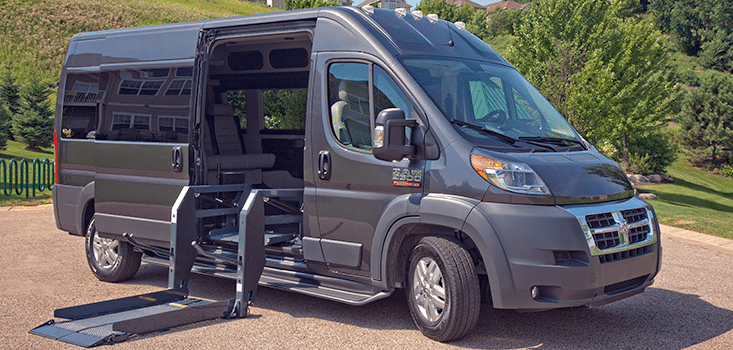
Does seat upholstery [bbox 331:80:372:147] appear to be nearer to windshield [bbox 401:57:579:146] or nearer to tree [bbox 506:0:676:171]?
windshield [bbox 401:57:579:146]

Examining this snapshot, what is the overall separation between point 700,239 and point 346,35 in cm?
834

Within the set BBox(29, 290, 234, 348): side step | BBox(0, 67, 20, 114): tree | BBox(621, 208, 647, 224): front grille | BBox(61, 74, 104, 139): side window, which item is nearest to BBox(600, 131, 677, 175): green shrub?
BBox(0, 67, 20, 114): tree

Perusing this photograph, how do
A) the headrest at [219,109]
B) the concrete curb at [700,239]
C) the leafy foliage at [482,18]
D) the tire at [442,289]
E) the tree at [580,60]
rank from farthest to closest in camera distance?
the leafy foliage at [482,18], the tree at [580,60], the concrete curb at [700,239], the headrest at [219,109], the tire at [442,289]

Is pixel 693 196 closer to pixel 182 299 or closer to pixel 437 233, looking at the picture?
pixel 437 233

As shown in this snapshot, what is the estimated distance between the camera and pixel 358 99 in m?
6.20

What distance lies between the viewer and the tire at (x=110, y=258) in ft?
26.8

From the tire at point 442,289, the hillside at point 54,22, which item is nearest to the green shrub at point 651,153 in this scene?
the tire at point 442,289

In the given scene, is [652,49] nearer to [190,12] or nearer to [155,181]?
[155,181]

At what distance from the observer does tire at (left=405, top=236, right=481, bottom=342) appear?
5352 millimetres

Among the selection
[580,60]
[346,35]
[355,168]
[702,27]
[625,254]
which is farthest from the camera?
[702,27]

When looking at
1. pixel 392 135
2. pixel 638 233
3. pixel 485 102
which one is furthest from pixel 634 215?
pixel 392 135

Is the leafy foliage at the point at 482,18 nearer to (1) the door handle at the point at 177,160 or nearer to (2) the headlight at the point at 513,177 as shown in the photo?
(1) the door handle at the point at 177,160

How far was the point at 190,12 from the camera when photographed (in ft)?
241

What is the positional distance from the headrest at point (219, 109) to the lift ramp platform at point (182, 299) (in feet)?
4.23
